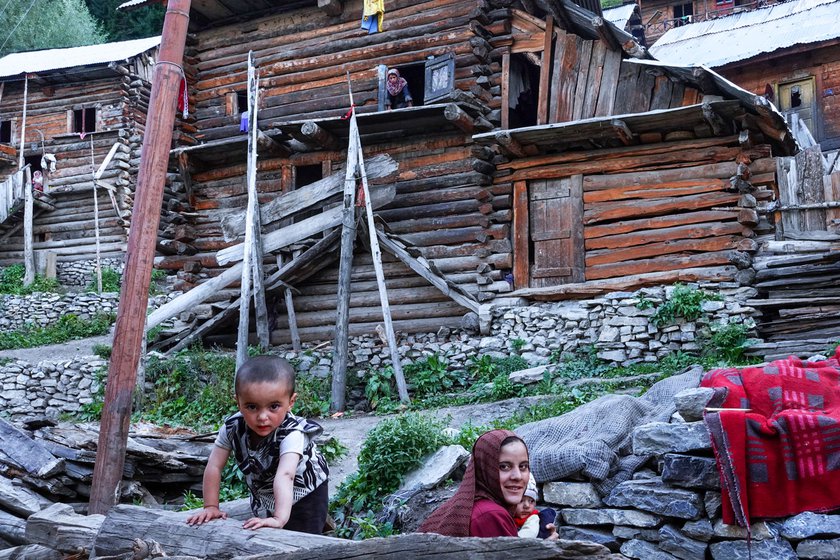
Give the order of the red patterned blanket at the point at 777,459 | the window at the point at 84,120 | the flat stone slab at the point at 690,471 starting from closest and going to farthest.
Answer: the red patterned blanket at the point at 777,459 → the flat stone slab at the point at 690,471 → the window at the point at 84,120

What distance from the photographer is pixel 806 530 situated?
4.89 meters

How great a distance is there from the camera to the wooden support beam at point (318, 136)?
13.9 metres

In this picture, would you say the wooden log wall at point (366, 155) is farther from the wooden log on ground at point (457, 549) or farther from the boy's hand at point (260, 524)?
the wooden log on ground at point (457, 549)

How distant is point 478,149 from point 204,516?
11.1 m

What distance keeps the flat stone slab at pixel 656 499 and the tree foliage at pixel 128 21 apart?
36.2m

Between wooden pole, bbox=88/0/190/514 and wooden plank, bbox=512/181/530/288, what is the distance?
8.55 meters

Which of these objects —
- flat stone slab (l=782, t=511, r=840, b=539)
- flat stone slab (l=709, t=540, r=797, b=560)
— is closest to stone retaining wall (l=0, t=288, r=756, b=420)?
flat stone slab (l=709, t=540, r=797, b=560)

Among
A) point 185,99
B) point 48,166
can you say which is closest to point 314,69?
point 185,99

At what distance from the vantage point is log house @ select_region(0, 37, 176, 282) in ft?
88.9

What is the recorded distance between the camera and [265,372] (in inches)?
140

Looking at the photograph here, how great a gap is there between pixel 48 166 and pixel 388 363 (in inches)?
765

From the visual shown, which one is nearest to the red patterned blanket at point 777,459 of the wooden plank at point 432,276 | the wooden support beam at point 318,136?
the wooden plank at point 432,276

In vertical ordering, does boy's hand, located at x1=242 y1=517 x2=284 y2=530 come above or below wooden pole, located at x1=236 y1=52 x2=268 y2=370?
below

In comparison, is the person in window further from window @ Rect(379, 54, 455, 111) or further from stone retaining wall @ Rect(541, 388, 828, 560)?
stone retaining wall @ Rect(541, 388, 828, 560)
